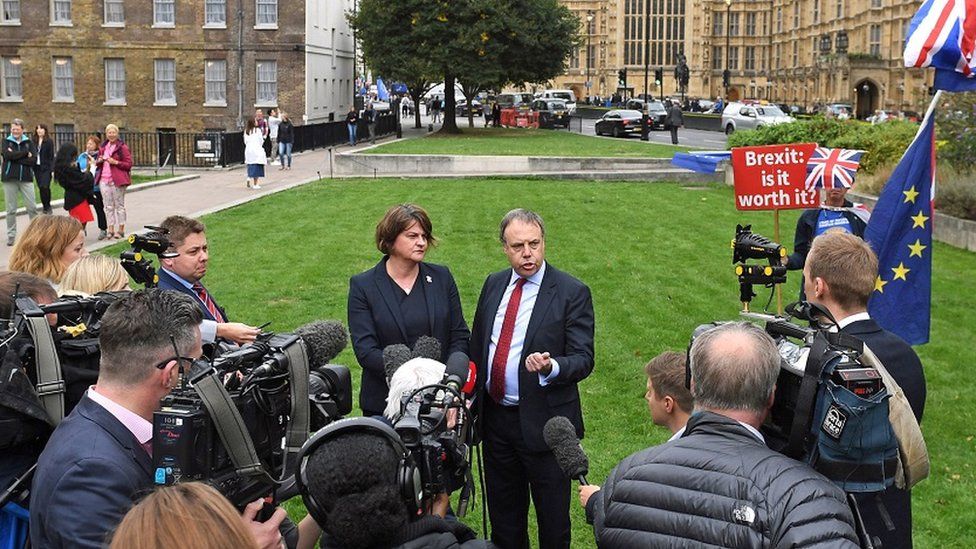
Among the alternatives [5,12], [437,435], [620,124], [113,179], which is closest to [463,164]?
[113,179]

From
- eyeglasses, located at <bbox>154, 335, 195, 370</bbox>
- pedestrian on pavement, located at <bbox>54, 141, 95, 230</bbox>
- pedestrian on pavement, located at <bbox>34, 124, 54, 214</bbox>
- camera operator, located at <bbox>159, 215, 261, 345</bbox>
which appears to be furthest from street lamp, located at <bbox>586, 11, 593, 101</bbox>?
eyeglasses, located at <bbox>154, 335, 195, 370</bbox>

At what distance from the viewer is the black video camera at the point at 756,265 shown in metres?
5.95

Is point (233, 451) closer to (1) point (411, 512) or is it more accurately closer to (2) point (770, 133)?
(1) point (411, 512)

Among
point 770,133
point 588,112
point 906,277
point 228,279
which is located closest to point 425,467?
point 906,277

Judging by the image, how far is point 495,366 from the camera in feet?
18.4

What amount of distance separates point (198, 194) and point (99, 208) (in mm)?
7488

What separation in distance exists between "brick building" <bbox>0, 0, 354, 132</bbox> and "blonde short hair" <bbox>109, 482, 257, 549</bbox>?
46384 millimetres

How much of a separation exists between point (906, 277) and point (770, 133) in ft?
65.8

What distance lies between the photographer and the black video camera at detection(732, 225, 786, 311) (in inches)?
234

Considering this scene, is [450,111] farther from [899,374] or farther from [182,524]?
[182,524]

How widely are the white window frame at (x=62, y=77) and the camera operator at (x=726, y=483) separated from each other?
4916 cm

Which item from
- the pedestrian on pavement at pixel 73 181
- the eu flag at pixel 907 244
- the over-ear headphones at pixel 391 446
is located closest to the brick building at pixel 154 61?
the pedestrian on pavement at pixel 73 181

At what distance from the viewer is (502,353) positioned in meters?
5.60

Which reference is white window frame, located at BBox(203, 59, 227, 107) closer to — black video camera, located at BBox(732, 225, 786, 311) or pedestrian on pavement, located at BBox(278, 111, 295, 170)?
pedestrian on pavement, located at BBox(278, 111, 295, 170)
